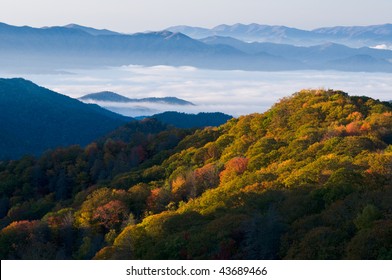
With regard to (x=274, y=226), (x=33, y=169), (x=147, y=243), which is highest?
(x=274, y=226)

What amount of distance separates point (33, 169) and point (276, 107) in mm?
48008

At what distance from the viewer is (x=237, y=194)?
45469 millimetres

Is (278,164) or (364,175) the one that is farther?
(278,164)

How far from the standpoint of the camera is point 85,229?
5647cm

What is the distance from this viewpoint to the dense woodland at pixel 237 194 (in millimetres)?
31484

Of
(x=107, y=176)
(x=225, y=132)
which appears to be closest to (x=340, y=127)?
(x=225, y=132)

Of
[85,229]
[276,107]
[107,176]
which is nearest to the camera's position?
[85,229]

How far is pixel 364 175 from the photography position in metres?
41.5

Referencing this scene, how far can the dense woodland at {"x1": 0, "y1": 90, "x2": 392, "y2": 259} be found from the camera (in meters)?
31.5

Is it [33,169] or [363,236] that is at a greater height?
[363,236]

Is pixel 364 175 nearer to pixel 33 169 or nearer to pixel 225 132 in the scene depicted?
pixel 225 132

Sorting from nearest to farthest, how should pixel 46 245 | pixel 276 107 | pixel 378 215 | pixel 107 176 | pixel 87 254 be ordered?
pixel 378 215 → pixel 87 254 → pixel 46 245 → pixel 276 107 → pixel 107 176

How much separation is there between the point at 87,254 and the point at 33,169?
2456 inches

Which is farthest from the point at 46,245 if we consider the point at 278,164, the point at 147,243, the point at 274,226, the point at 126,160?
the point at 126,160
